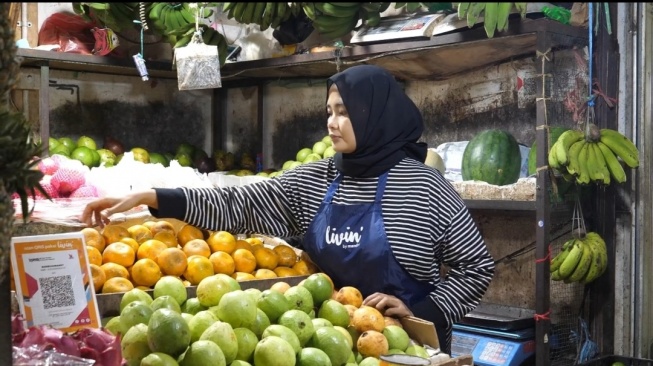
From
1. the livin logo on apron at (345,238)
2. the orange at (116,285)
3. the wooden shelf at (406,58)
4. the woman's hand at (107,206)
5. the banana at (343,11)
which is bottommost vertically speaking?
the orange at (116,285)

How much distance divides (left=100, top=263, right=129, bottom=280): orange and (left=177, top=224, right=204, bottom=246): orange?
42 centimetres

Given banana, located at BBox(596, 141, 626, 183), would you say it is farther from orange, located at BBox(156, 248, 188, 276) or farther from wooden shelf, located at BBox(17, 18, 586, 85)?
orange, located at BBox(156, 248, 188, 276)

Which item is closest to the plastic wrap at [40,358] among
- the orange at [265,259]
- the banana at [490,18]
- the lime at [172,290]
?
the lime at [172,290]

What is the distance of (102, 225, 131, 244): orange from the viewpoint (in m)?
2.74

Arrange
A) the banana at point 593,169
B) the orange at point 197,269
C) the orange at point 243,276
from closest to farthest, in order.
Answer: the orange at point 197,269, the orange at point 243,276, the banana at point 593,169

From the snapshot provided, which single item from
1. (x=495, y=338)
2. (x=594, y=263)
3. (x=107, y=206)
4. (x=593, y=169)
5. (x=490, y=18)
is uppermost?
(x=490, y=18)

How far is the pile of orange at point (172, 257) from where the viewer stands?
2527mm

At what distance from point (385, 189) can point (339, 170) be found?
0.22 metres

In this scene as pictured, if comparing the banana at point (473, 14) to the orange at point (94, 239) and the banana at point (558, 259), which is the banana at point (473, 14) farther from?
the orange at point (94, 239)

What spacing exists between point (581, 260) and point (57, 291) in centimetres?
261

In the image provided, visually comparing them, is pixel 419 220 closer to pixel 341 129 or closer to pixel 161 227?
pixel 341 129

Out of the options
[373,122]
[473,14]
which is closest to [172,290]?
[373,122]

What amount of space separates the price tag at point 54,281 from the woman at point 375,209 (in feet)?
2.93

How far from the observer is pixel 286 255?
299cm
